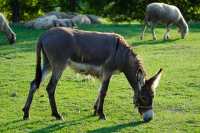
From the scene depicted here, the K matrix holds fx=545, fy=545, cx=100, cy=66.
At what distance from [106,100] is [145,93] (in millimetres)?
2120

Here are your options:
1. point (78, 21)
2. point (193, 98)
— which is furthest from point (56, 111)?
point (78, 21)

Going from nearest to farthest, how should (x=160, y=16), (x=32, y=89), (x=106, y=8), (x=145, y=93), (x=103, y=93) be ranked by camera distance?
(x=145, y=93) → (x=32, y=89) → (x=103, y=93) → (x=160, y=16) → (x=106, y=8)

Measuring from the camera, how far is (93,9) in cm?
3903

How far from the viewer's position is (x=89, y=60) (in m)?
9.97

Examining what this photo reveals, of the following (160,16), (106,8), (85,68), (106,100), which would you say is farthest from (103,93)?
(106,8)

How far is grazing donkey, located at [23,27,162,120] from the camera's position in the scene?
9.83 meters

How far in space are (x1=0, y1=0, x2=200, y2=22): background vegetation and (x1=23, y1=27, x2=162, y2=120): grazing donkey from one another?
26.2 metres

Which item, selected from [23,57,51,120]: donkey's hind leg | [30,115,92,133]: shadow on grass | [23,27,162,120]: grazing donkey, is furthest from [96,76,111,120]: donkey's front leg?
[23,57,51,120]: donkey's hind leg

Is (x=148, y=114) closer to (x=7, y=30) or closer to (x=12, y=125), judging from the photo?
(x=12, y=125)

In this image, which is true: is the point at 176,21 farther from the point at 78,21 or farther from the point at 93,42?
the point at 93,42

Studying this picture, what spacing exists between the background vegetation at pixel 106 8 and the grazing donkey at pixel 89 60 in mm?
26177

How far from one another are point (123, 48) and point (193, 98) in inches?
110

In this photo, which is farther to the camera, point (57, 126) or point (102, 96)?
point (102, 96)

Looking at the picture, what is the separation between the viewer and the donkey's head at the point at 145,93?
9797 millimetres
